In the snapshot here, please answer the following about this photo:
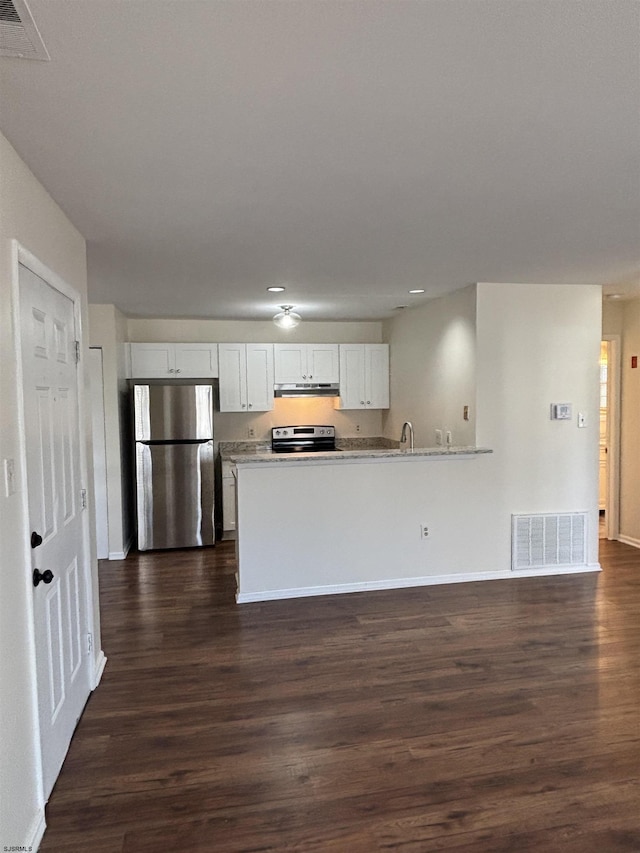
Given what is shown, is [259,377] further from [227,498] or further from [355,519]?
[355,519]

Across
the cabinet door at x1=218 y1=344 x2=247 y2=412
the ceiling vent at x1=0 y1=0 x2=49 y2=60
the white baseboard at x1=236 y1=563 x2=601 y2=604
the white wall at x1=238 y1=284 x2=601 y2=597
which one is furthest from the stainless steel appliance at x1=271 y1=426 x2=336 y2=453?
the ceiling vent at x1=0 y1=0 x2=49 y2=60

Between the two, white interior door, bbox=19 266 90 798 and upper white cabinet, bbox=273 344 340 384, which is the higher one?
upper white cabinet, bbox=273 344 340 384

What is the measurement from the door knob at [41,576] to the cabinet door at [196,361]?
4086 millimetres

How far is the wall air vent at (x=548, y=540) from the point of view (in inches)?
184

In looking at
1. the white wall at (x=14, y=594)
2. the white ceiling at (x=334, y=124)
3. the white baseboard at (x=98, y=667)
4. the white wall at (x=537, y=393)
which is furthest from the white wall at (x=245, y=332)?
the white wall at (x=14, y=594)

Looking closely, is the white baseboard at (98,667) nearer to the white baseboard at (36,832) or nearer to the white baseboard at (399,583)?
the white baseboard at (36,832)

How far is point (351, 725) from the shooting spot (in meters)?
2.59

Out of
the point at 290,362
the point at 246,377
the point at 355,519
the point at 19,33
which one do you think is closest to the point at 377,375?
the point at 290,362

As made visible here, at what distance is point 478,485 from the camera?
4574mm

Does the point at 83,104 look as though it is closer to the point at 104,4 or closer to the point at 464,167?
the point at 104,4

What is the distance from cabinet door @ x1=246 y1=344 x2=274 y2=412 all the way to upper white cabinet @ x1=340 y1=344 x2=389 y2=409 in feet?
2.77

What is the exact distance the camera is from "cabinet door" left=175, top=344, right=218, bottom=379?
598 cm

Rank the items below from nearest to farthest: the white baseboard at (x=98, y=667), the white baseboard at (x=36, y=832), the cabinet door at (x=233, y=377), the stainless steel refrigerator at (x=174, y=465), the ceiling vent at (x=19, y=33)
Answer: the ceiling vent at (x=19, y=33) < the white baseboard at (x=36, y=832) < the white baseboard at (x=98, y=667) < the stainless steel refrigerator at (x=174, y=465) < the cabinet door at (x=233, y=377)

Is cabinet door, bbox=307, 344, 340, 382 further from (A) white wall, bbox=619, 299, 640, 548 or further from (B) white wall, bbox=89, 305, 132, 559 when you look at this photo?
(A) white wall, bbox=619, 299, 640, 548
